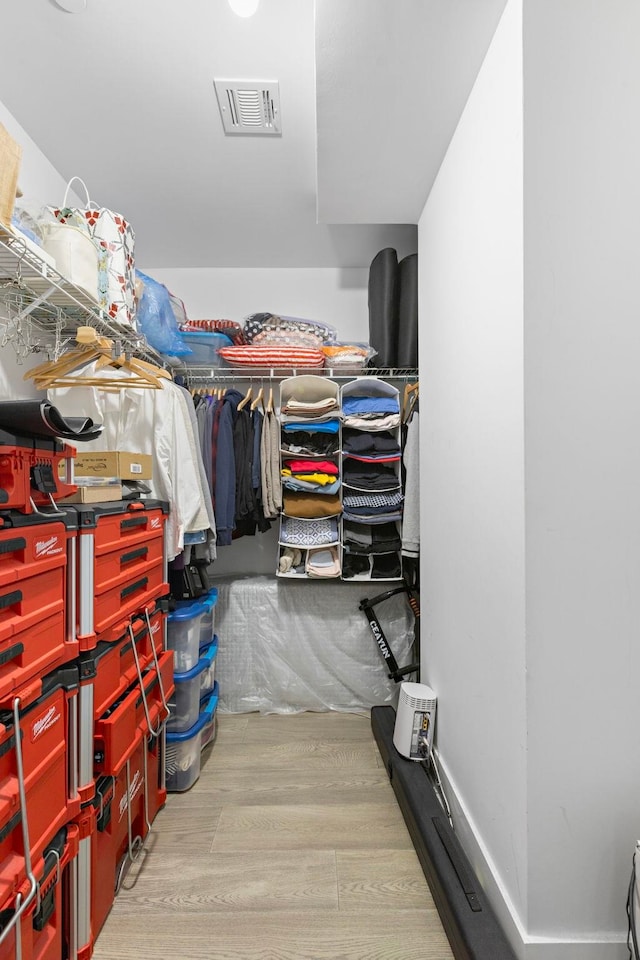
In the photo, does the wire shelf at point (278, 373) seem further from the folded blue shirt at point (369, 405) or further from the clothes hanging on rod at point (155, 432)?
the clothes hanging on rod at point (155, 432)

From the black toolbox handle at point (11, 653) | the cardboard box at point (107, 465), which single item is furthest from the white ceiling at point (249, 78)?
the black toolbox handle at point (11, 653)

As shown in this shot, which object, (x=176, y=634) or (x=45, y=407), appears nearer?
(x=45, y=407)

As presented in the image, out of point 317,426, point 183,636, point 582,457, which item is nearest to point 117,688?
point 183,636

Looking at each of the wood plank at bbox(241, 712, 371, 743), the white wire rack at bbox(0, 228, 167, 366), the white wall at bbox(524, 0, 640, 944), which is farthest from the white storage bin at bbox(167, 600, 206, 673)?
the white wall at bbox(524, 0, 640, 944)

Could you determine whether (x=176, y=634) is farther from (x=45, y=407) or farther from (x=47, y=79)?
(x=47, y=79)

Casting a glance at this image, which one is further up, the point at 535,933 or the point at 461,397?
the point at 461,397

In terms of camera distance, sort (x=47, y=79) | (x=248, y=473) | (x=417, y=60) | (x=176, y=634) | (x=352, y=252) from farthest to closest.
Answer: (x=352, y=252) < (x=248, y=473) < (x=176, y=634) < (x=47, y=79) < (x=417, y=60)

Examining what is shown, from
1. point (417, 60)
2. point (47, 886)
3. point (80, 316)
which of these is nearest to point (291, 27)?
point (417, 60)

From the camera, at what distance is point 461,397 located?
1.62 metres

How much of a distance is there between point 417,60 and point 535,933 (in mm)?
2281

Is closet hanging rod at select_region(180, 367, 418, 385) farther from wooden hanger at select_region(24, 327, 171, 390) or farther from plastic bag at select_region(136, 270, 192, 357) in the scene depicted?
wooden hanger at select_region(24, 327, 171, 390)

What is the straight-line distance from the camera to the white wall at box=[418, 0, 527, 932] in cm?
116

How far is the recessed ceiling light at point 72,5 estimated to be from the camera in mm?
Answer: 1429

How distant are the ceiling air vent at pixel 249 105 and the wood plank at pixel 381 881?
9.01 feet
